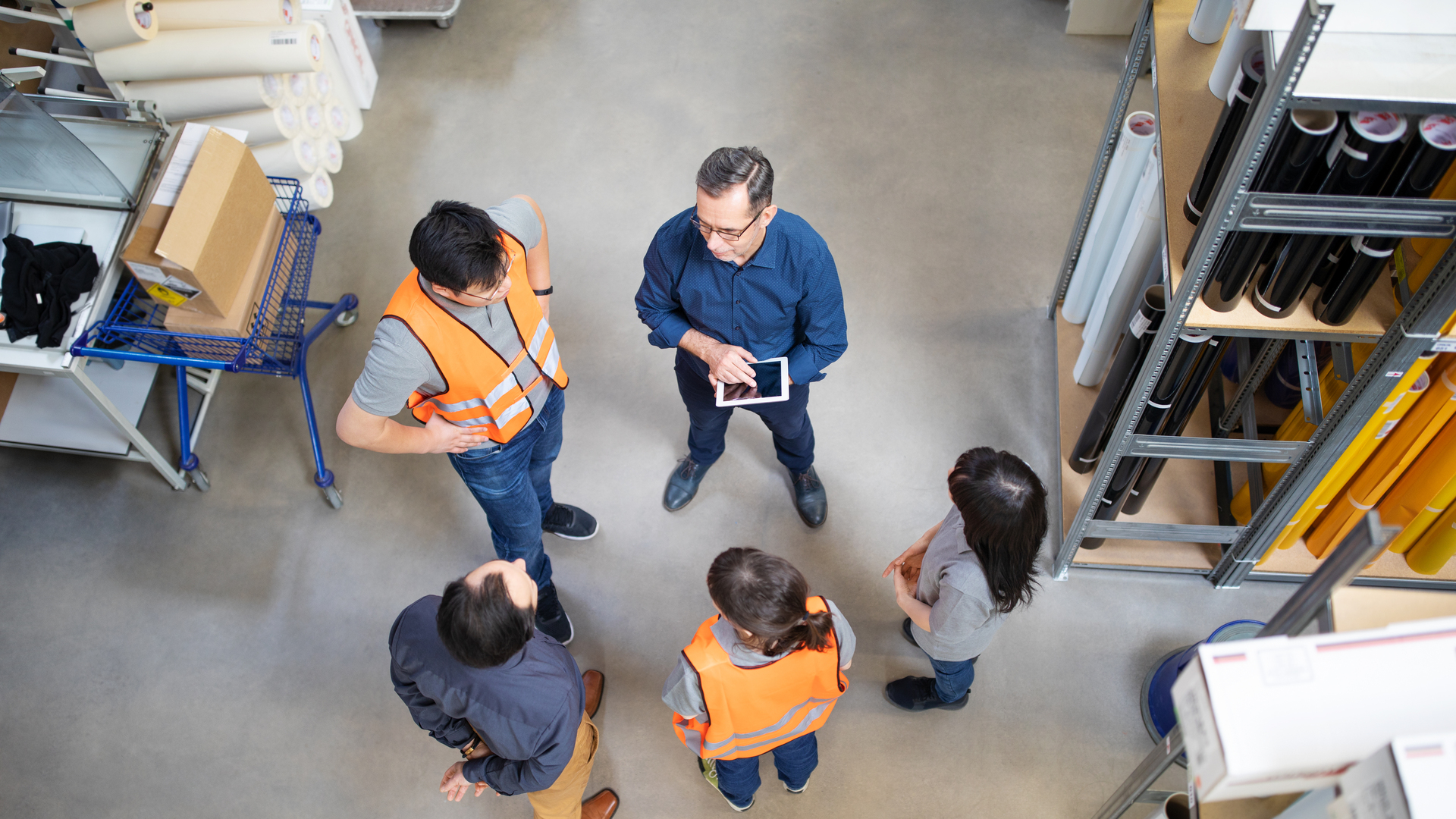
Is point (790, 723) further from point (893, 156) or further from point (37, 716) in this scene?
point (893, 156)

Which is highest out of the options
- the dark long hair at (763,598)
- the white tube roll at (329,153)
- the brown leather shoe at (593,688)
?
the dark long hair at (763,598)

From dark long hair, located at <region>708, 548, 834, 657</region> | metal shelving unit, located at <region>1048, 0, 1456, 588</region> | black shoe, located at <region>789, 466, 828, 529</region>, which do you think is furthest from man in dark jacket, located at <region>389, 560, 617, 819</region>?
metal shelving unit, located at <region>1048, 0, 1456, 588</region>

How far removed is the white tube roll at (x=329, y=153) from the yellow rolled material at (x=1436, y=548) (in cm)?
504

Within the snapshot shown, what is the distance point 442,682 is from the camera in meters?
2.20

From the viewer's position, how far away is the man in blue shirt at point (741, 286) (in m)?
2.31

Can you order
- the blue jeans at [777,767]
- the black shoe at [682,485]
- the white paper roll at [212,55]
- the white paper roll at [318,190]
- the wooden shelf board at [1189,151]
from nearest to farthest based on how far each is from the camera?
the wooden shelf board at [1189,151] → the blue jeans at [777,767] → the black shoe at [682,485] → the white paper roll at [212,55] → the white paper roll at [318,190]

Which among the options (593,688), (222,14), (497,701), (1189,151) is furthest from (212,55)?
(1189,151)

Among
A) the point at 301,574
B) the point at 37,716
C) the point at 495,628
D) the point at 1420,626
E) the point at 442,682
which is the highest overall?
the point at 1420,626

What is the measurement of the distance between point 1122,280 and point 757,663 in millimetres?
2137

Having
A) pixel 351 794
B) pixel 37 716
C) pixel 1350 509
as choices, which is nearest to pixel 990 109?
pixel 1350 509

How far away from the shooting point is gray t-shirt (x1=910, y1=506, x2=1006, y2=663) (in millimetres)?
2332

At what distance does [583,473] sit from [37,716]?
7.26 feet

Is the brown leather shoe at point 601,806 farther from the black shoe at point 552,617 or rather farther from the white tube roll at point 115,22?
Answer: the white tube roll at point 115,22

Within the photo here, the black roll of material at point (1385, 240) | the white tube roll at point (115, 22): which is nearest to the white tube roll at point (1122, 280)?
the black roll of material at point (1385, 240)
